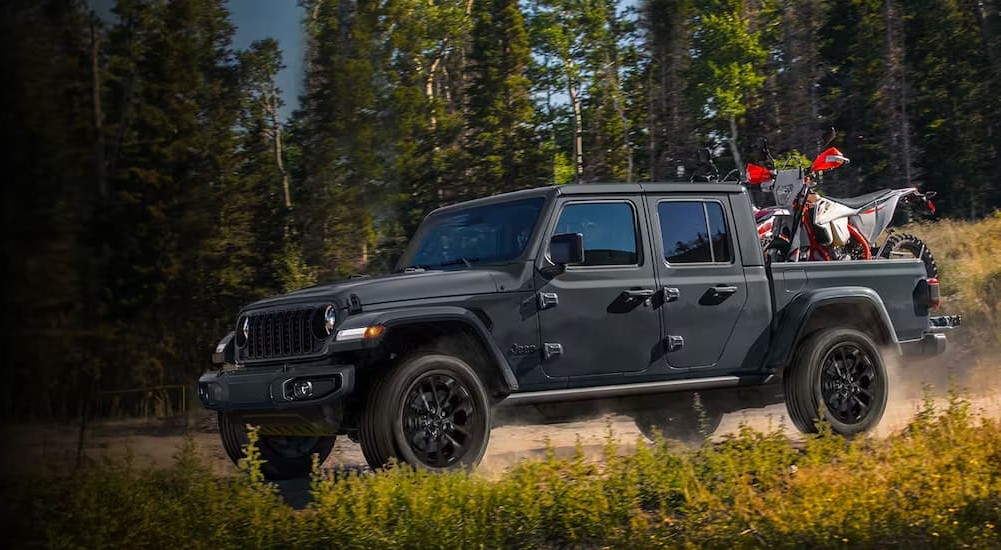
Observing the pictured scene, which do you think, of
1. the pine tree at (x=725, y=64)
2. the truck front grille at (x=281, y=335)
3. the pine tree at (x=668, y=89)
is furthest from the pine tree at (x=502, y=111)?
the truck front grille at (x=281, y=335)

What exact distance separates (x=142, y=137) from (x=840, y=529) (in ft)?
41.1

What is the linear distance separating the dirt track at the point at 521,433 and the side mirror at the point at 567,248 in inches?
42.9

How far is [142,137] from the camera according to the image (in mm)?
15703

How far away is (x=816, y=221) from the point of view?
511 inches

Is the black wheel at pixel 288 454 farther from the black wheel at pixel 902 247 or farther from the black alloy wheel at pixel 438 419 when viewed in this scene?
the black wheel at pixel 902 247

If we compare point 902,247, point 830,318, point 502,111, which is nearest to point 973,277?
point 902,247

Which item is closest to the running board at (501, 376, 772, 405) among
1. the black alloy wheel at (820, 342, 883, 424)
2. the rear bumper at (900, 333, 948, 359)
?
the black alloy wheel at (820, 342, 883, 424)

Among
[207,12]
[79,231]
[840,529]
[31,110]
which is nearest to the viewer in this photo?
[31,110]

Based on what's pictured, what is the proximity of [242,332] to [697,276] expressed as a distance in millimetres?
3146

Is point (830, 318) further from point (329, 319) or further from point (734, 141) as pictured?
point (734, 141)

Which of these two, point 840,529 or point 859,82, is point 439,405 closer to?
point 840,529

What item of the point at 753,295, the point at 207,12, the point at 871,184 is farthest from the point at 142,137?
the point at 871,184

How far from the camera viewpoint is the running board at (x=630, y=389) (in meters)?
7.26

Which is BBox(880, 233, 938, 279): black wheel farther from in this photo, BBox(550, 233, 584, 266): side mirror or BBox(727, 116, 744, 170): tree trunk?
BBox(727, 116, 744, 170): tree trunk
